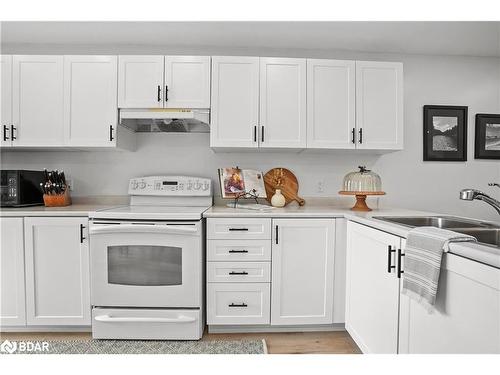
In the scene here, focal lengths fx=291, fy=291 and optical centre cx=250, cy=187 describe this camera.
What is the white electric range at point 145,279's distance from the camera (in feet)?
6.59

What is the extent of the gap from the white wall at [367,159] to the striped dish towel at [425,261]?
5.05ft

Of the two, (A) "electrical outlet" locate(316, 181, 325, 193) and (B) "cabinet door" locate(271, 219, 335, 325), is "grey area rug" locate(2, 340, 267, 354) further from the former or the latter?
(A) "electrical outlet" locate(316, 181, 325, 193)

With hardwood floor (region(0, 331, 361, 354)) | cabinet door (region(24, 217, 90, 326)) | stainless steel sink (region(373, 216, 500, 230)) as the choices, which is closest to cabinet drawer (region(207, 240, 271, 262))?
hardwood floor (region(0, 331, 361, 354))

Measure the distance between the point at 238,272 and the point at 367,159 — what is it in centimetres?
164

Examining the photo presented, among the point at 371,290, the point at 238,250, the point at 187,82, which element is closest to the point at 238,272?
the point at 238,250

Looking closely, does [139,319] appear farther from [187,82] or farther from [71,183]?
[187,82]

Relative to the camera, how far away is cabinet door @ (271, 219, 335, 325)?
2.12 m

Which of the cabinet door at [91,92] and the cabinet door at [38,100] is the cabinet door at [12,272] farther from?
the cabinet door at [91,92]

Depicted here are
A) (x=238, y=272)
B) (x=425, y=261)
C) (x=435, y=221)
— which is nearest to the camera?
(x=425, y=261)

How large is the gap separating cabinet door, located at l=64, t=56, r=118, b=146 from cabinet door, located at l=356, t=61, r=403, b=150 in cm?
201

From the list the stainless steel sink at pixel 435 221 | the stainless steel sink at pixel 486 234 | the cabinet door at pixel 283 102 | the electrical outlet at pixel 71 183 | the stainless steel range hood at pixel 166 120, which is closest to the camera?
the stainless steel sink at pixel 486 234

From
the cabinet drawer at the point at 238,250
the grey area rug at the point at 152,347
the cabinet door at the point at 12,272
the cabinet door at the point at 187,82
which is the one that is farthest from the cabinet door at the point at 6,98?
the cabinet drawer at the point at 238,250

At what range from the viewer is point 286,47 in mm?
2721

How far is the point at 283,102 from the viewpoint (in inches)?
93.7
